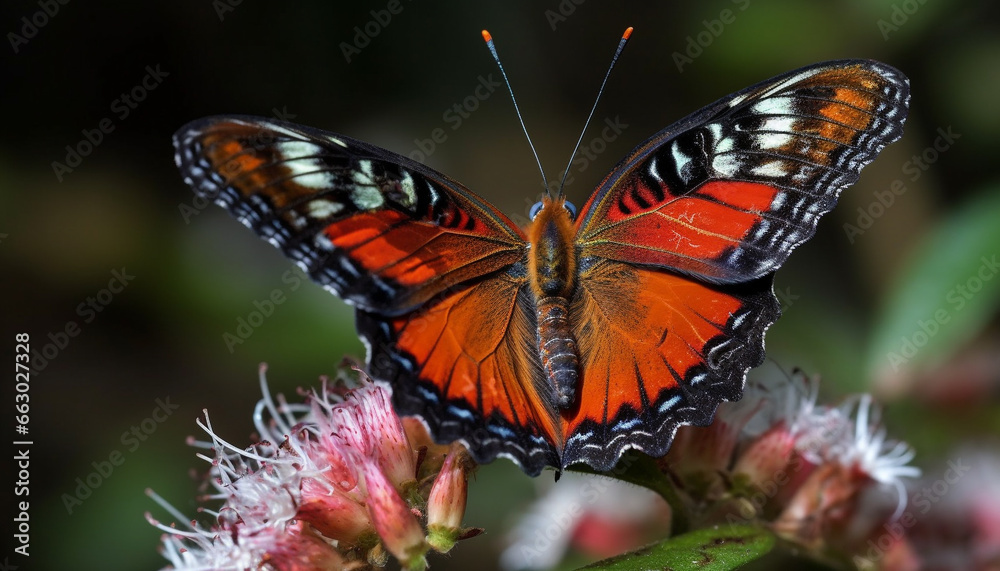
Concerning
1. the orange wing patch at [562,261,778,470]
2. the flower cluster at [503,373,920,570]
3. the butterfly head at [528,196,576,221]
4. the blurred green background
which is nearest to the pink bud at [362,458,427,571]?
the orange wing patch at [562,261,778,470]

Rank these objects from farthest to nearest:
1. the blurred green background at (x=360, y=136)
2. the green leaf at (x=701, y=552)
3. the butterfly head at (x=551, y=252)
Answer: the blurred green background at (x=360, y=136), the butterfly head at (x=551, y=252), the green leaf at (x=701, y=552)

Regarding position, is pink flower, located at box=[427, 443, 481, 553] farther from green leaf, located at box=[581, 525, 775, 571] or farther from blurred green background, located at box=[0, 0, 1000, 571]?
blurred green background, located at box=[0, 0, 1000, 571]

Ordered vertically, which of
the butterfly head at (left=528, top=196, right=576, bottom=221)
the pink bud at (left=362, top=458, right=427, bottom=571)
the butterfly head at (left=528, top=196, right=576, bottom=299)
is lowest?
the pink bud at (left=362, top=458, right=427, bottom=571)

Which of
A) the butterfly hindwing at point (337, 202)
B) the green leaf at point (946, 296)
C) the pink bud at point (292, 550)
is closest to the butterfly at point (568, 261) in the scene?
the butterfly hindwing at point (337, 202)

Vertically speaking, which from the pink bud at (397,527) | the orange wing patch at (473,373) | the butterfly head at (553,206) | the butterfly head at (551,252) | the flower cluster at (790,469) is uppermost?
the butterfly head at (553,206)

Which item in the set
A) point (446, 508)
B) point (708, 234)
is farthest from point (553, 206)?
point (446, 508)

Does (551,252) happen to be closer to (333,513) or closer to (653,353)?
(653,353)

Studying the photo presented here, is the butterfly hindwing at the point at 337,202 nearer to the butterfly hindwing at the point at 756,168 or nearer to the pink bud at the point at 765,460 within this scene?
the butterfly hindwing at the point at 756,168

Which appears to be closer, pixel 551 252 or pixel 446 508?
pixel 446 508

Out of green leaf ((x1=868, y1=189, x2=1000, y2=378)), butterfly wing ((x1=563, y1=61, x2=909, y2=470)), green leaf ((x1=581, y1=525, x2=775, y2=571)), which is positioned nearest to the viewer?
green leaf ((x1=581, y1=525, x2=775, y2=571))
